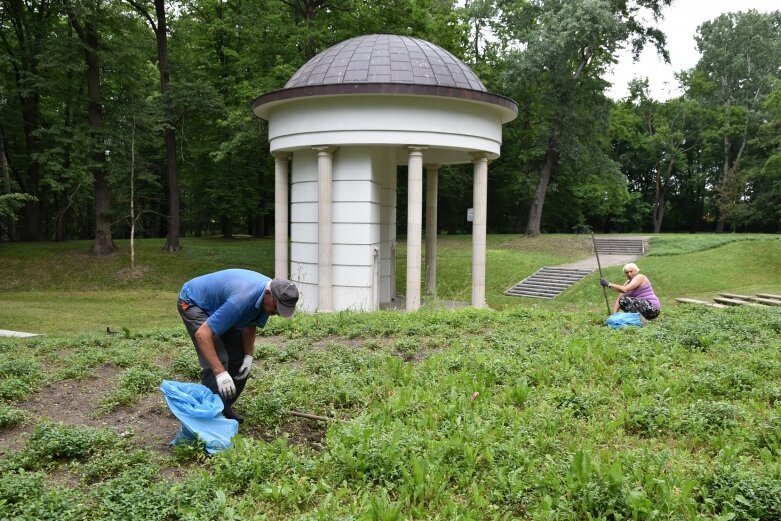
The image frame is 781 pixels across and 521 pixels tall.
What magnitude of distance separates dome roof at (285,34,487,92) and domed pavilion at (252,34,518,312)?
32 mm

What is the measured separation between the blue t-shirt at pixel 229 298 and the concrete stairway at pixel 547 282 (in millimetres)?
18765

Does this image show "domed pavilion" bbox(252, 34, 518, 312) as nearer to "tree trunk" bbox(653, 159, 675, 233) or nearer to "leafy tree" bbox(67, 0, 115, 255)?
"leafy tree" bbox(67, 0, 115, 255)

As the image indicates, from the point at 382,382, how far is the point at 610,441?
2.75 meters

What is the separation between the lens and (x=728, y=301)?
55.8ft

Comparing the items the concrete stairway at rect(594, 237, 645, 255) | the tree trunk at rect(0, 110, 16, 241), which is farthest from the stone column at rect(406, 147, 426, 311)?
the concrete stairway at rect(594, 237, 645, 255)

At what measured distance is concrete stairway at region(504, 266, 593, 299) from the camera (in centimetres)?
2355

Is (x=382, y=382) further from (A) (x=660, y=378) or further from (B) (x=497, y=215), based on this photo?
(B) (x=497, y=215)

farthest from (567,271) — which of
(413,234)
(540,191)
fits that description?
(413,234)

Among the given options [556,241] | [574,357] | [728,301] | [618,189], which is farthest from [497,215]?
[574,357]

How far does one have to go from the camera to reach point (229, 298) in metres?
5.30

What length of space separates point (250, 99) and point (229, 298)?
20.7 metres

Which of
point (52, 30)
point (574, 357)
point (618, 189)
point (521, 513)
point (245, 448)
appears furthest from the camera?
point (618, 189)


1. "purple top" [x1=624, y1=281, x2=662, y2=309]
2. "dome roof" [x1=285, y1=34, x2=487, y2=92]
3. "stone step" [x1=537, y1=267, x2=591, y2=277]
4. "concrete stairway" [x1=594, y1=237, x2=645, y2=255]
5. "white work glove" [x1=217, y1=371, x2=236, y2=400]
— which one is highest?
"dome roof" [x1=285, y1=34, x2=487, y2=92]

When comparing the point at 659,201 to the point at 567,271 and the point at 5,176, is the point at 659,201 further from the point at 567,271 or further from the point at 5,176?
the point at 5,176
